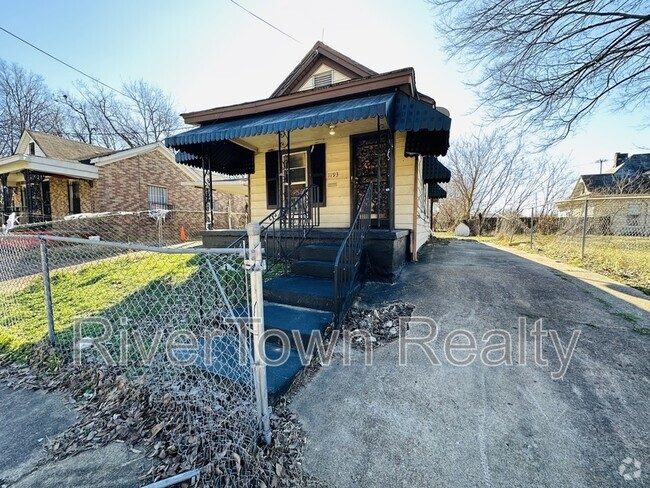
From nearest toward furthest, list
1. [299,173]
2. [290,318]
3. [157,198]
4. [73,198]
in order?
[290,318], [299,173], [73,198], [157,198]

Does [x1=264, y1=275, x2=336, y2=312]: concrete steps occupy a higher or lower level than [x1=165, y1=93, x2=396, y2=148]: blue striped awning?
lower

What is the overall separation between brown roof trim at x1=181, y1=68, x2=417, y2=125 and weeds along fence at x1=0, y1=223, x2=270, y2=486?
10.9 ft

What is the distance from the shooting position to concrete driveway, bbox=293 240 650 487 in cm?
164

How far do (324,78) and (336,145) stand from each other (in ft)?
6.81

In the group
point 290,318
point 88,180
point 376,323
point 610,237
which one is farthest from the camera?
point 88,180

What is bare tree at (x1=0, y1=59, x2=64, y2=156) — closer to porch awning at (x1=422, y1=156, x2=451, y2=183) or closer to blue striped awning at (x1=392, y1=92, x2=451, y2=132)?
porch awning at (x1=422, y1=156, x2=451, y2=183)

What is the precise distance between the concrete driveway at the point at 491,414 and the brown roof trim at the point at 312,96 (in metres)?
3.91

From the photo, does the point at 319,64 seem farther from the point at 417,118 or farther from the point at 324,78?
the point at 417,118

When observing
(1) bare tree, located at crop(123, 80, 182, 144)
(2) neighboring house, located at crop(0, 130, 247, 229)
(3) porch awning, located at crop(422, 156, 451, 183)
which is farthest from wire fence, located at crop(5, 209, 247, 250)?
(1) bare tree, located at crop(123, 80, 182, 144)

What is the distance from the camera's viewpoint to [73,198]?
12227mm

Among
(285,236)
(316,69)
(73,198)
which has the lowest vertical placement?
(285,236)

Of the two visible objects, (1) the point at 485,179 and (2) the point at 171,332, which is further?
(1) the point at 485,179

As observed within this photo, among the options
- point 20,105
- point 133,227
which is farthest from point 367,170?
point 20,105

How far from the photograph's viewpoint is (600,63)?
5.34 meters
